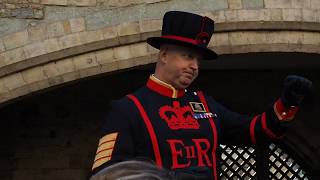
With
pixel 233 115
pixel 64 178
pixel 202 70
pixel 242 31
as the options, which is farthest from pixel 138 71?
pixel 233 115

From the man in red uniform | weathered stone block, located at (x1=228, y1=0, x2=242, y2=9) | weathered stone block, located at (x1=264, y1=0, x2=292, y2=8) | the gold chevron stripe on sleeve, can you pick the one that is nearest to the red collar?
the man in red uniform

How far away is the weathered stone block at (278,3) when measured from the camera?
5.18 meters

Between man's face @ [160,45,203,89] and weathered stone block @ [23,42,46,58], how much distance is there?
2.49 metres

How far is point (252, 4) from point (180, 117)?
109 inches

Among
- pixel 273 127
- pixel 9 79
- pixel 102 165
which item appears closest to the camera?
pixel 102 165

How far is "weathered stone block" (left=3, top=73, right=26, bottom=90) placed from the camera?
4.99 meters

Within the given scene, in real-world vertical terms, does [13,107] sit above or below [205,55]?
below

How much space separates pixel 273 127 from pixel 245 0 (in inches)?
104

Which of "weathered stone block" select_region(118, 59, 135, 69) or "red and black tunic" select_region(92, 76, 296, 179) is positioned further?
"weathered stone block" select_region(118, 59, 135, 69)

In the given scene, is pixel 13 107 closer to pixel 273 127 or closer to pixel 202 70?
pixel 202 70

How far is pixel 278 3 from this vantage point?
17.0 ft

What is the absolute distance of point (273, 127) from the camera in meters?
2.71

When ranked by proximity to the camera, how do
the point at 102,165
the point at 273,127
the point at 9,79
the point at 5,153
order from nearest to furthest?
the point at 102,165
the point at 273,127
the point at 9,79
the point at 5,153

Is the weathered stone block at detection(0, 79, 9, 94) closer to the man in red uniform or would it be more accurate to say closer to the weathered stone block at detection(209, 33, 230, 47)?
the weathered stone block at detection(209, 33, 230, 47)
